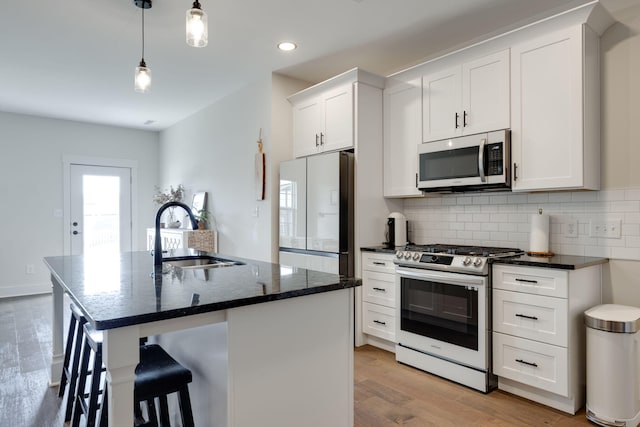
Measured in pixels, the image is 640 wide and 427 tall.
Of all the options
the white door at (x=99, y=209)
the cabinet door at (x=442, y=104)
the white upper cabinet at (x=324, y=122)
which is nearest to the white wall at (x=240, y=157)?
the white upper cabinet at (x=324, y=122)

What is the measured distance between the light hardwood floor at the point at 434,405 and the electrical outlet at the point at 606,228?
1108 mm

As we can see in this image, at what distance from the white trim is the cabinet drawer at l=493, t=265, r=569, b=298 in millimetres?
6081

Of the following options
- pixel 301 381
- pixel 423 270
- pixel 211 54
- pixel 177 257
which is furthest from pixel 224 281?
pixel 211 54

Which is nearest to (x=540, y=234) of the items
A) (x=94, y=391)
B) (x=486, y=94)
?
(x=486, y=94)

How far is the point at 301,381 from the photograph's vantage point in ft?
5.05

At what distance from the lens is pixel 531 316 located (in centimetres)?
243

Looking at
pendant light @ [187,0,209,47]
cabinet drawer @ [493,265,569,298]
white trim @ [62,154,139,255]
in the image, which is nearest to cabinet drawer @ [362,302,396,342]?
cabinet drawer @ [493,265,569,298]

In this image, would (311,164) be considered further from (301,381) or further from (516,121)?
(301,381)

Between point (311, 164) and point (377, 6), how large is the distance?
54.5 inches

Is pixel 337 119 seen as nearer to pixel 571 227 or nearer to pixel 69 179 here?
pixel 571 227

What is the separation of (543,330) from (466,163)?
1.24 meters

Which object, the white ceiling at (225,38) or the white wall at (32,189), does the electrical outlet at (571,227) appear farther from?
the white wall at (32,189)

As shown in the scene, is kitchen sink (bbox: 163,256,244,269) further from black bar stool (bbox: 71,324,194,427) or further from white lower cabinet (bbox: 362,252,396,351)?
white lower cabinet (bbox: 362,252,396,351)

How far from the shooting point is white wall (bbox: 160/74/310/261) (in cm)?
414
